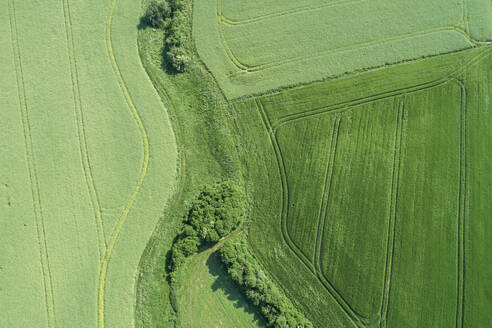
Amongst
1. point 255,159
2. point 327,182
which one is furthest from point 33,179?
point 327,182

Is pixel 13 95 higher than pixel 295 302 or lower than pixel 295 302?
higher

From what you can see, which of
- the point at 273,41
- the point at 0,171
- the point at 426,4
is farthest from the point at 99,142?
the point at 426,4

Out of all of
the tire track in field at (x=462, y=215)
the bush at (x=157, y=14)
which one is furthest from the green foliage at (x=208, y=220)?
the tire track in field at (x=462, y=215)

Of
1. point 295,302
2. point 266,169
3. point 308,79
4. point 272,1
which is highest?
point 272,1

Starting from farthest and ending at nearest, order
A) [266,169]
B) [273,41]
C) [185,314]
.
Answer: [273,41] < [266,169] < [185,314]

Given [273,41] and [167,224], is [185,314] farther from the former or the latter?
[273,41]
